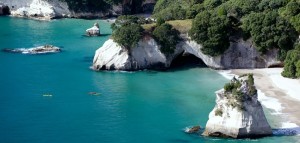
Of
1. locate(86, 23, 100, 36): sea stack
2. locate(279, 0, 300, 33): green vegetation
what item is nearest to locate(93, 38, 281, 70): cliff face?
locate(279, 0, 300, 33): green vegetation

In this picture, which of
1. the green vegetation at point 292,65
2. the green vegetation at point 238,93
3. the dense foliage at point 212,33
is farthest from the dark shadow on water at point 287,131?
the dense foliage at point 212,33

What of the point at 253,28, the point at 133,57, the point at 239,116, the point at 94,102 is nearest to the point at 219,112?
the point at 239,116

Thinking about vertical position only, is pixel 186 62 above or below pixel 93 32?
below

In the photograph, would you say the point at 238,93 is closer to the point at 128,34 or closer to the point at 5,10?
the point at 128,34

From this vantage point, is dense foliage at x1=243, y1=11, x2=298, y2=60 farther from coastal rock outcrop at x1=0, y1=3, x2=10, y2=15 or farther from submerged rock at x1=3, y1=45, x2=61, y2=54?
coastal rock outcrop at x1=0, y1=3, x2=10, y2=15

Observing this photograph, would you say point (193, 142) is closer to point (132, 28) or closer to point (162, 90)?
point (162, 90)

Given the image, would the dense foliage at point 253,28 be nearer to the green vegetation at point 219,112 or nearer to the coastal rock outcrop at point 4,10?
the green vegetation at point 219,112

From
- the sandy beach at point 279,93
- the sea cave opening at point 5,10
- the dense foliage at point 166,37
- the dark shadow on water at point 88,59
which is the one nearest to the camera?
the sandy beach at point 279,93
